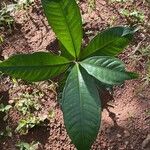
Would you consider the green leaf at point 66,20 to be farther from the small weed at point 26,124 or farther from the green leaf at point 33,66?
the small weed at point 26,124

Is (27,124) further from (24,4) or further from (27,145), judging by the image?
(24,4)

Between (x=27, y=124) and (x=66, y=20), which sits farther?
(x=27, y=124)

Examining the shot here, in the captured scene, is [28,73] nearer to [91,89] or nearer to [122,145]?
[91,89]

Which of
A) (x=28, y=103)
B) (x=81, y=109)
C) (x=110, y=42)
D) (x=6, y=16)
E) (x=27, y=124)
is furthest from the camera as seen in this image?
(x=6, y=16)

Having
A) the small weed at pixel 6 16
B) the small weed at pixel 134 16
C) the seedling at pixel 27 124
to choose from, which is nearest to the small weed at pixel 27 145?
the seedling at pixel 27 124

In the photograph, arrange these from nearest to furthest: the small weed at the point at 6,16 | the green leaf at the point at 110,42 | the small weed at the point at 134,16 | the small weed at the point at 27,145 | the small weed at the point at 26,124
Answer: the green leaf at the point at 110,42
the small weed at the point at 27,145
the small weed at the point at 26,124
the small weed at the point at 134,16
the small weed at the point at 6,16

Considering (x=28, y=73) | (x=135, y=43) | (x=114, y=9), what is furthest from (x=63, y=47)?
(x=114, y=9)

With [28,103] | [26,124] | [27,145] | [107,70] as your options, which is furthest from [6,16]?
[107,70]

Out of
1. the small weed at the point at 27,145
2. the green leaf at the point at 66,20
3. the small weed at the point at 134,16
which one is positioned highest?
the small weed at the point at 134,16
